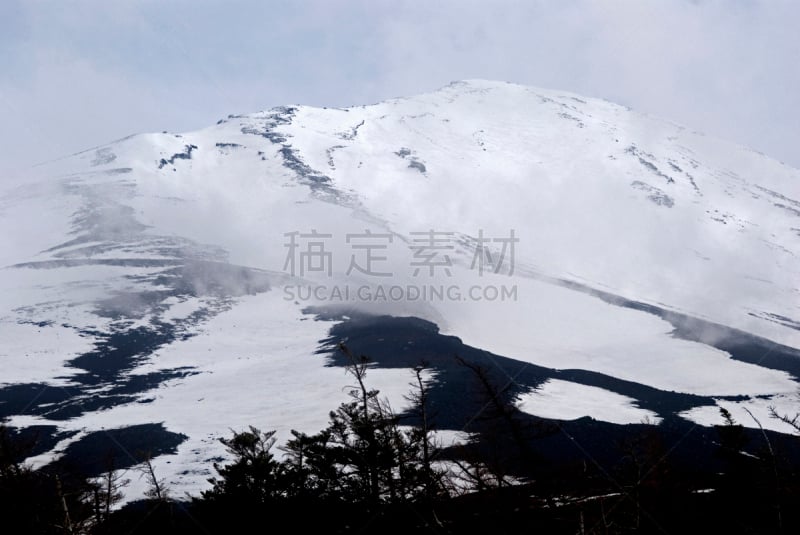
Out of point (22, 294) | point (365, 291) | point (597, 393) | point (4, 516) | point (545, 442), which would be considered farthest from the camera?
point (365, 291)

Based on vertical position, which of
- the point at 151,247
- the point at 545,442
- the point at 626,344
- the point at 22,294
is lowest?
the point at 545,442

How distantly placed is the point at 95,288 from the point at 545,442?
99.6 meters

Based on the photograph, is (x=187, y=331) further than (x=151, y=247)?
No

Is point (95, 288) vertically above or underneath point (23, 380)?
above

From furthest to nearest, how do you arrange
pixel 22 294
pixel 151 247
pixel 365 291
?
pixel 151 247 → pixel 365 291 → pixel 22 294

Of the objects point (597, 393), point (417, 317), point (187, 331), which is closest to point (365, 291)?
point (417, 317)

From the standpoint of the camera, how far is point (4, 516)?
2198 centimetres

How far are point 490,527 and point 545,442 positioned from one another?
123 feet

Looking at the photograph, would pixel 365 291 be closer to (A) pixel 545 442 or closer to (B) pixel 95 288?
(B) pixel 95 288

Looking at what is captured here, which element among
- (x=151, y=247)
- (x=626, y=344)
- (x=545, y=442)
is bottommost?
(x=545, y=442)

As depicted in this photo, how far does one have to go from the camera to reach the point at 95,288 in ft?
395

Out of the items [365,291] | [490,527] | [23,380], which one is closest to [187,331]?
[23,380]

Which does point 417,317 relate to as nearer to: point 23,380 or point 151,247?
point 23,380

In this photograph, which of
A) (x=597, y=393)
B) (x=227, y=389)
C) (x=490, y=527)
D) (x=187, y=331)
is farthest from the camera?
(x=187, y=331)
